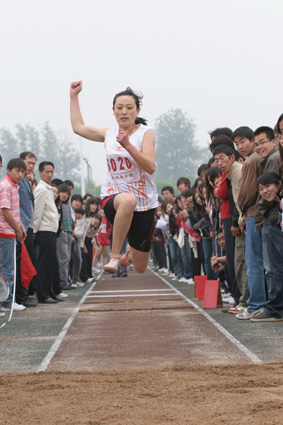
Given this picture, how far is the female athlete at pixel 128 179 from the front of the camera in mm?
5816

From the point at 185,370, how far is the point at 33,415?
1607 mm

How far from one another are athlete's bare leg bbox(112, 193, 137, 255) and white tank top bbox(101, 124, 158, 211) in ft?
0.66

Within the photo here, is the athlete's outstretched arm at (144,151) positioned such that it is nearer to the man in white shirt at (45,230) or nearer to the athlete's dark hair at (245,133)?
the athlete's dark hair at (245,133)

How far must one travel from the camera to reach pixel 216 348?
6238 mm

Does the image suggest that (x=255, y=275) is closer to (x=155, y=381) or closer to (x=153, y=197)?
(x=153, y=197)

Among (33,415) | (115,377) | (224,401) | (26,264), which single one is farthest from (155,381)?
(26,264)

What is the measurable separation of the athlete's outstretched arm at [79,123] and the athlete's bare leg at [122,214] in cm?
73

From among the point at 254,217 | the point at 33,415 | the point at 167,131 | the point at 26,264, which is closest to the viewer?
the point at 33,415

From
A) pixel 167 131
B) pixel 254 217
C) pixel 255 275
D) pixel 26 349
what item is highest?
pixel 167 131

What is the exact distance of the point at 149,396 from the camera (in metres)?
4.21

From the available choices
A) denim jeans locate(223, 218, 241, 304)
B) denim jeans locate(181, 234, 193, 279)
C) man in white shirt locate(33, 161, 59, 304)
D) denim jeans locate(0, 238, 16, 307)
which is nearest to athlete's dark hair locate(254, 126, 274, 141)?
denim jeans locate(223, 218, 241, 304)

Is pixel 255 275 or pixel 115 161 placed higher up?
pixel 115 161

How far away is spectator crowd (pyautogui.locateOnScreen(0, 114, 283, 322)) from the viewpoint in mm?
7676

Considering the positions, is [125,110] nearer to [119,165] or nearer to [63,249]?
[119,165]
